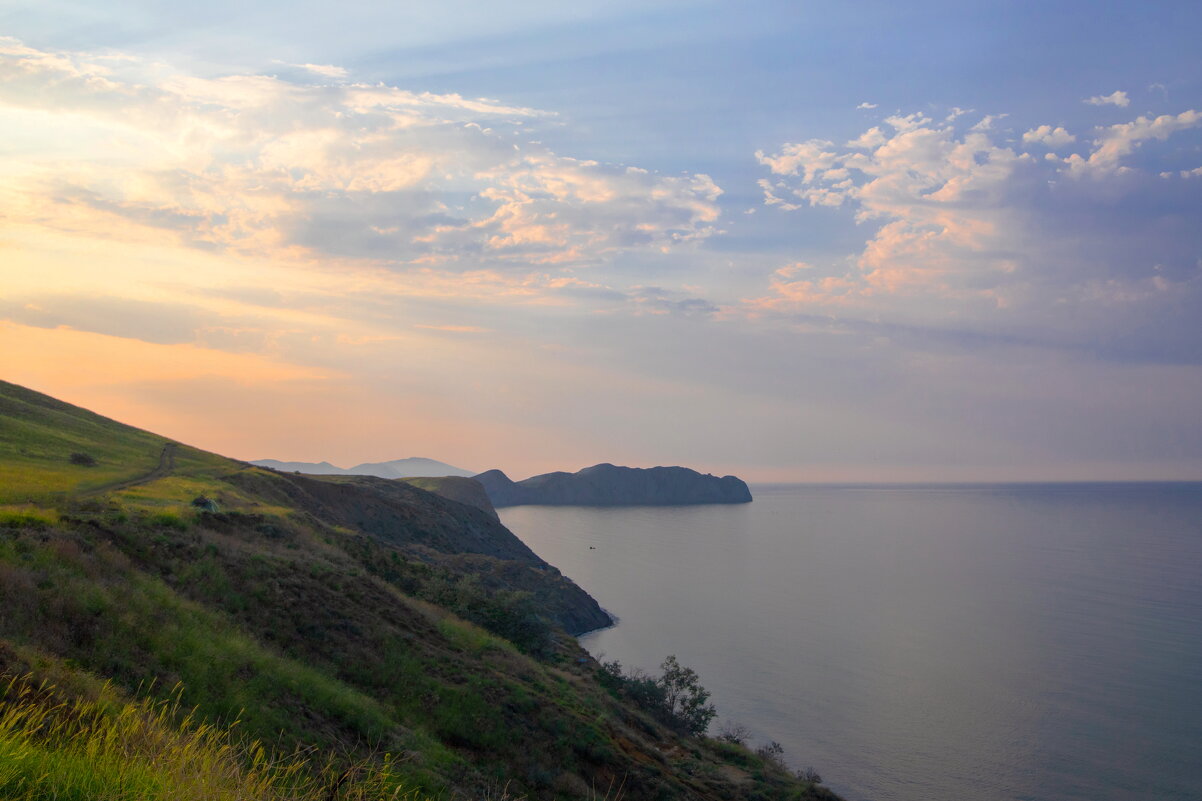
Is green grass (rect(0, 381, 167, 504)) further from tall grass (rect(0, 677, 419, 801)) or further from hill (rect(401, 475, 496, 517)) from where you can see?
hill (rect(401, 475, 496, 517))

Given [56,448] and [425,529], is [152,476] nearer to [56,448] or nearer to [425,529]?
[56,448]

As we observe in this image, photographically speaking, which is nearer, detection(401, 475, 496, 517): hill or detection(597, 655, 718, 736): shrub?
detection(597, 655, 718, 736): shrub

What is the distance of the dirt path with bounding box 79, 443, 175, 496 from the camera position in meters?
31.5

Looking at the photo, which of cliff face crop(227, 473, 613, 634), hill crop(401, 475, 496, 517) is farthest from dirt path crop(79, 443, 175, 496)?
hill crop(401, 475, 496, 517)

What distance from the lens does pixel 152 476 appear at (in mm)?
38844

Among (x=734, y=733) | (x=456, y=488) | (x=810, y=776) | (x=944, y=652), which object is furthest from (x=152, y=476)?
(x=456, y=488)

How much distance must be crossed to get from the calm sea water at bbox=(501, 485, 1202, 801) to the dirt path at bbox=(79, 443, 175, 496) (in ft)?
116

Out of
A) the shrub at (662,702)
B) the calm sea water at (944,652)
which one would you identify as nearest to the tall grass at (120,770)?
the shrub at (662,702)

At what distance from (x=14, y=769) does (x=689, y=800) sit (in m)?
19.4

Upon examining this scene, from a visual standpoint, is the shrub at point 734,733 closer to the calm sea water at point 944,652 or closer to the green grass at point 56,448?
the calm sea water at point 944,652

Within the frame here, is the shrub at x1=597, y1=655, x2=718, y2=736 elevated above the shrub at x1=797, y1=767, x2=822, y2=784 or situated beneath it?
elevated above

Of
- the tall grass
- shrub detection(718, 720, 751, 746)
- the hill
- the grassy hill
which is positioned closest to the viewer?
the tall grass

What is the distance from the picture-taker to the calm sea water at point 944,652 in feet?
125

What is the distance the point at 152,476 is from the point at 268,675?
96.1 ft
